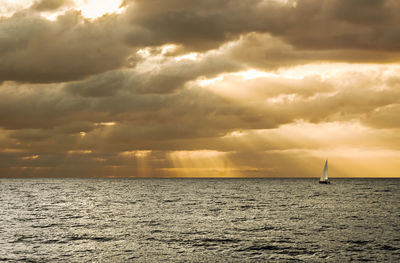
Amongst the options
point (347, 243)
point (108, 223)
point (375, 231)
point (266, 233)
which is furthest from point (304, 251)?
point (108, 223)

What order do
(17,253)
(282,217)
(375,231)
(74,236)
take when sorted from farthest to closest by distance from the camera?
1. (282,217)
2. (375,231)
3. (74,236)
4. (17,253)

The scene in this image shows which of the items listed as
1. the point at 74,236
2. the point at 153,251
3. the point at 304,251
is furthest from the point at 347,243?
the point at 74,236

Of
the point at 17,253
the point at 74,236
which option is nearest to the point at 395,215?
the point at 74,236

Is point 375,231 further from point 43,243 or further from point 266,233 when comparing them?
point 43,243

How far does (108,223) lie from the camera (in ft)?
209

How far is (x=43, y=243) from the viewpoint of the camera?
45.7 m

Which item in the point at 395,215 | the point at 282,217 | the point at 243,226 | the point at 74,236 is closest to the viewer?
the point at 74,236

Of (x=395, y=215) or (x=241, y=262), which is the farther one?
(x=395, y=215)

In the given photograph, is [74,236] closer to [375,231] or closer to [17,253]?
Answer: [17,253]

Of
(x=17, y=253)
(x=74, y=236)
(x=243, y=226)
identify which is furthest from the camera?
(x=243, y=226)

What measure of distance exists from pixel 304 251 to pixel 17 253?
96.1 ft

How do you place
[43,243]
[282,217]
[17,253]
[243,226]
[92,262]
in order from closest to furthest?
1. [92,262]
2. [17,253]
3. [43,243]
4. [243,226]
5. [282,217]

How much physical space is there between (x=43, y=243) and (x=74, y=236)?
17.8ft

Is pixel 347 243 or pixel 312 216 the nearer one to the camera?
pixel 347 243
